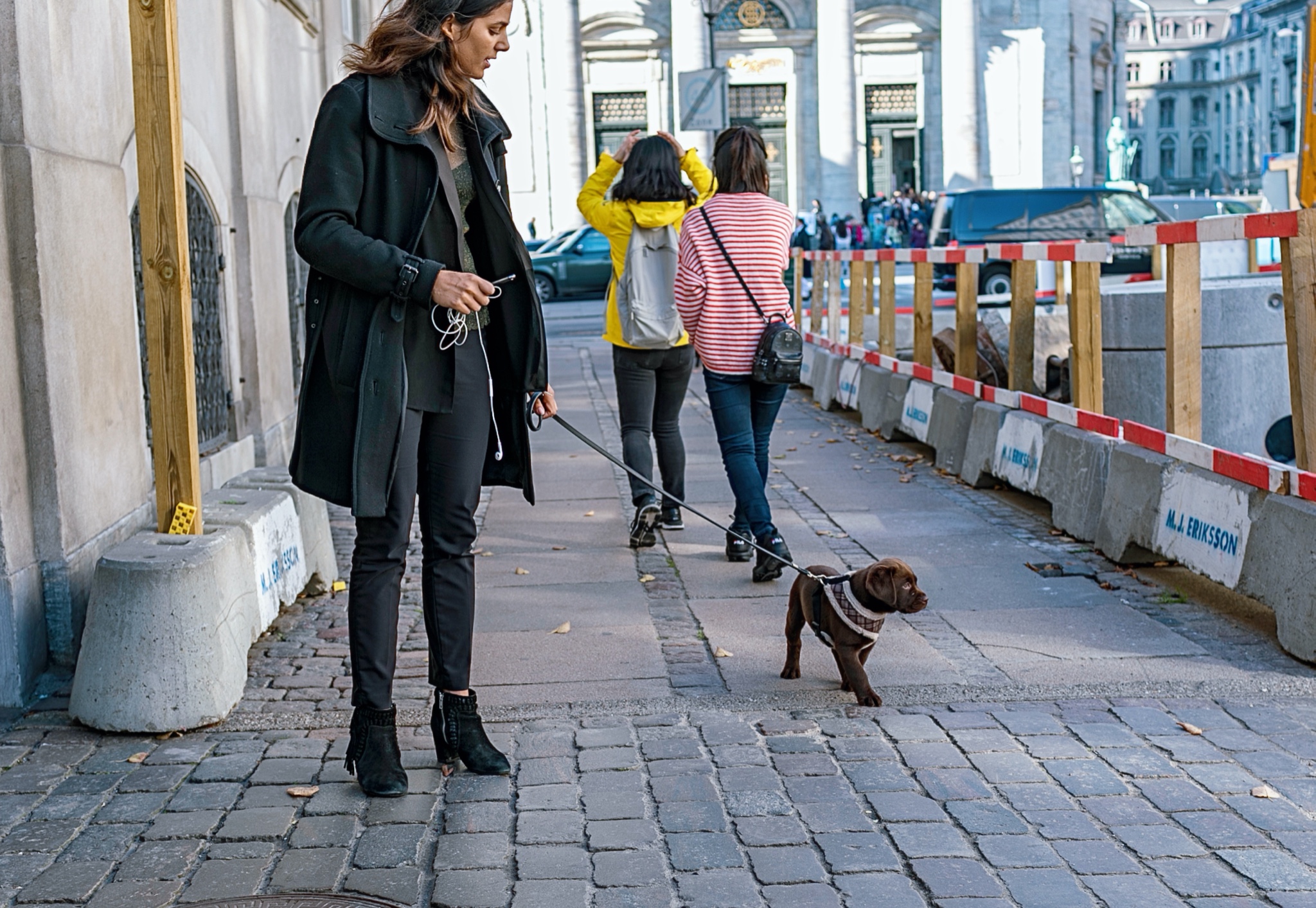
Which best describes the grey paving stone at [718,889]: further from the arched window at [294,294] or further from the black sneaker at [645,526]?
the arched window at [294,294]

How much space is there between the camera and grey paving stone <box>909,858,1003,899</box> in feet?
10.8

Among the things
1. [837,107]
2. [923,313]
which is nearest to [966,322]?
[923,313]

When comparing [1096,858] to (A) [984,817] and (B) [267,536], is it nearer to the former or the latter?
(A) [984,817]

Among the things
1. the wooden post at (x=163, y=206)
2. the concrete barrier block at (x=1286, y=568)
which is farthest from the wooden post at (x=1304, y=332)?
the wooden post at (x=163, y=206)

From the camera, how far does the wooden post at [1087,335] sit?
7477mm

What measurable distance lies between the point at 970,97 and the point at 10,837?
45032 millimetres

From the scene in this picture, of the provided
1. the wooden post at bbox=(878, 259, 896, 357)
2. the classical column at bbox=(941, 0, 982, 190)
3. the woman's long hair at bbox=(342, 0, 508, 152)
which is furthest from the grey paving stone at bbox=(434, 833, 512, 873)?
the classical column at bbox=(941, 0, 982, 190)

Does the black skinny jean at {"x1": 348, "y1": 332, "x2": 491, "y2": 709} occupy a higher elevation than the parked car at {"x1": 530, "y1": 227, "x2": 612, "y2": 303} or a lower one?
lower

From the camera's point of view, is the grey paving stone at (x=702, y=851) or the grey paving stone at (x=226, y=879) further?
the grey paving stone at (x=702, y=851)

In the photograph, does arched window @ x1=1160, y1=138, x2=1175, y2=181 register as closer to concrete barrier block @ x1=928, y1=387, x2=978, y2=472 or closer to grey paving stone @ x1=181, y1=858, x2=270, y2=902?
concrete barrier block @ x1=928, y1=387, x2=978, y2=472

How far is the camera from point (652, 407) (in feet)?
24.1

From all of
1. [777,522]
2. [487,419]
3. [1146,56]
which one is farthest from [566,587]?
[1146,56]

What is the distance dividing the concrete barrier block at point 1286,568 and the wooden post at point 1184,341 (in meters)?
0.88

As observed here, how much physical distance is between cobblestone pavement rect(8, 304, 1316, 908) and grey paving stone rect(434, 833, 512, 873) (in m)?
0.01
